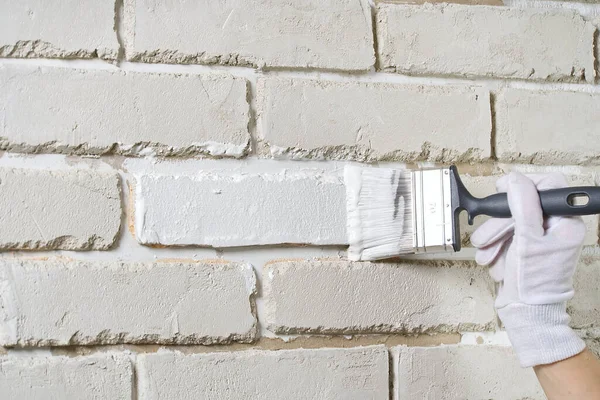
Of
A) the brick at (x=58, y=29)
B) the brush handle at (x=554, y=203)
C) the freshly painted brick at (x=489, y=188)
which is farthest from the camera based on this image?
the freshly painted brick at (x=489, y=188)

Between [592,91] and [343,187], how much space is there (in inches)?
19.2

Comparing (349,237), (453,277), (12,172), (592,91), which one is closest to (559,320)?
(453,277)

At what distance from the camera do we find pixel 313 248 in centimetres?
105

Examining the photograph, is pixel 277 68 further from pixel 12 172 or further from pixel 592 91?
pixel 592 91

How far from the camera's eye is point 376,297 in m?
1.05

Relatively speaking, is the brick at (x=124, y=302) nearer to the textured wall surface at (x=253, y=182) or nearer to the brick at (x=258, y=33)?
the textured wall surface at (x=253, y=182)

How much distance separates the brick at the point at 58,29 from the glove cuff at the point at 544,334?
70cm

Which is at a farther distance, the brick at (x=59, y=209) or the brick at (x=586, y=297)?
the brick at (x=586, y=297)

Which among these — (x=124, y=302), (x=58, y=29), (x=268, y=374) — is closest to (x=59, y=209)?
(x=124, y=302)

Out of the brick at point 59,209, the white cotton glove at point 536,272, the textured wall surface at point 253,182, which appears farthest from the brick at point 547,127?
the brick at point 59,209

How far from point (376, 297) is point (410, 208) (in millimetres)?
156

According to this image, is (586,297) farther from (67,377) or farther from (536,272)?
(67,377)

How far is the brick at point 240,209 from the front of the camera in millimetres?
993

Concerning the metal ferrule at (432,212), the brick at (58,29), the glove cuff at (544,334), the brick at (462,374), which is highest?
the brick at (58,29)
